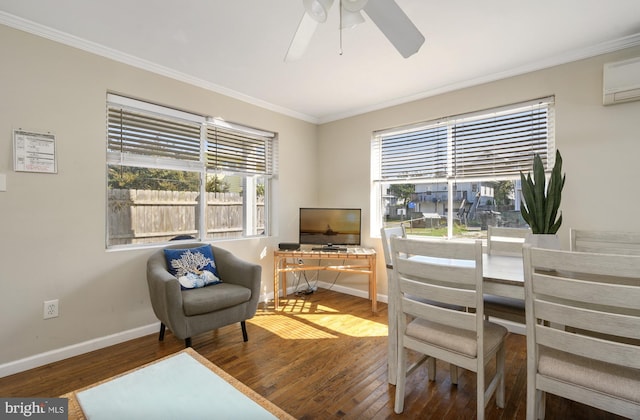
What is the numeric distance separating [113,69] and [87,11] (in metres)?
0.59

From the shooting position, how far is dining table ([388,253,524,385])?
1469 mm

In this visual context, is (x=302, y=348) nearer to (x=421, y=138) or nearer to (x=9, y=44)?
(x=421, y=138)

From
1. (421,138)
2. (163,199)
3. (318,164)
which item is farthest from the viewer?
(318,164)

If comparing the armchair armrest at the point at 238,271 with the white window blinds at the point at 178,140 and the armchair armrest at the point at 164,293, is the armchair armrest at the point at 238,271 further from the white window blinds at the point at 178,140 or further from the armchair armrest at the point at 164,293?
the white window blinds at the point at 178,140

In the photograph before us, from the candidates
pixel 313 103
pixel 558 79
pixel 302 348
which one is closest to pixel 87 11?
pixel 313 103

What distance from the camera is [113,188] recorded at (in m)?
2.64

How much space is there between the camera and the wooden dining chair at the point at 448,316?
1.44m

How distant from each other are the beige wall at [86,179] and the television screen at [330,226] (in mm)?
1764

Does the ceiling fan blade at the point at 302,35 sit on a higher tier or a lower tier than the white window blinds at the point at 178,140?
higher

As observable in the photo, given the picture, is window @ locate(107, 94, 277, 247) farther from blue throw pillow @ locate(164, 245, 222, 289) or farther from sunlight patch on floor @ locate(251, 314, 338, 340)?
sunlight patch on floor @ locate(251, 314, 338, 340)

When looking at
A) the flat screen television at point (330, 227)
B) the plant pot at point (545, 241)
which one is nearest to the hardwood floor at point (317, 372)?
the plant pot at point (545, 241)

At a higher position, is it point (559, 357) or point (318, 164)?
point (318, 164)

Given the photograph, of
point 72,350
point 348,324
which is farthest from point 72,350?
point 348,324

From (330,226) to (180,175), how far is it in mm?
1811
